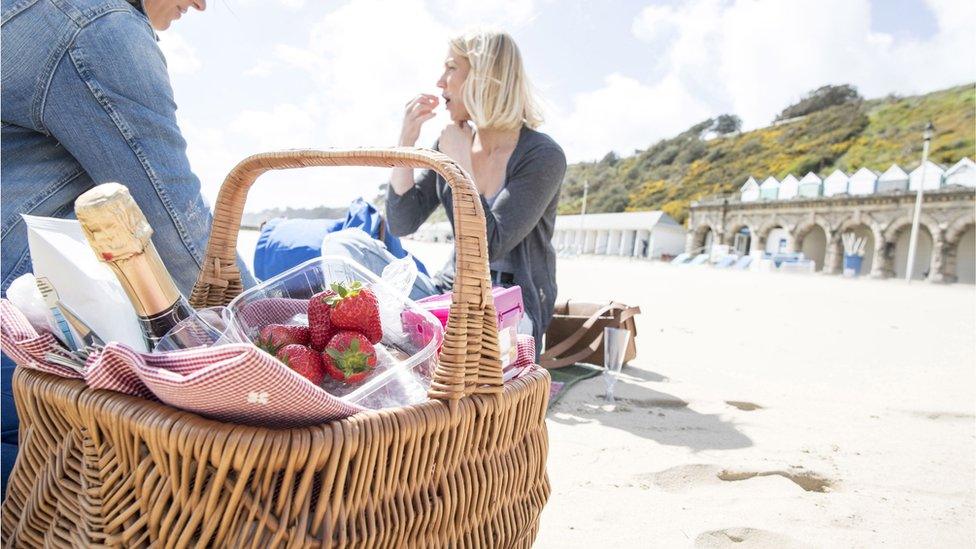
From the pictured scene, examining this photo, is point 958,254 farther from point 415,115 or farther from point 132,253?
point 132,253

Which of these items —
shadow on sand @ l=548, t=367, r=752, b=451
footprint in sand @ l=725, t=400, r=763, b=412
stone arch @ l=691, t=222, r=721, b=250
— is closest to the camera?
shadow on sand @ l=548, t=367, r=752, b=451

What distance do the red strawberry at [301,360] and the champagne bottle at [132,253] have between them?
141 mm

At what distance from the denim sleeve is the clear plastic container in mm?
218

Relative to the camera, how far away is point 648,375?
288 centimetres

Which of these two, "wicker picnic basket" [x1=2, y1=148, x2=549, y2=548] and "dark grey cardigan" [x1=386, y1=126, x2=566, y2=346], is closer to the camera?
"wicker picnic basket" [x1=2, y1=148, x2=549, y2=548]

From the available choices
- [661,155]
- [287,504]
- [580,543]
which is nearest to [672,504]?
[580,543]

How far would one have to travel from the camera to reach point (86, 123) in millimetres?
943

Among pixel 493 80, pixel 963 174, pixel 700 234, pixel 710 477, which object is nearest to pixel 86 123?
pixel 493 80

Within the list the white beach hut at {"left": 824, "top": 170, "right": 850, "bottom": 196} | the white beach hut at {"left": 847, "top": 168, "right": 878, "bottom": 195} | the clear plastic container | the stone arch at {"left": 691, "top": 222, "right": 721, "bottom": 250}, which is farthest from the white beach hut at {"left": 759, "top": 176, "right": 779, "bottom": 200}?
the clear plastic container

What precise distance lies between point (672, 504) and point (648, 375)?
162 centimetres

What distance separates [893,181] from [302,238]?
3332cm

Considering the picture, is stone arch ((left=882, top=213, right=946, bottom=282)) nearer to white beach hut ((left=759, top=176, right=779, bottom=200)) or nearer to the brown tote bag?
white beach hut ((left=759, top=176, right=779, bottom=200))

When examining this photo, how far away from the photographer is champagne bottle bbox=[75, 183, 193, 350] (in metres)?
0.56

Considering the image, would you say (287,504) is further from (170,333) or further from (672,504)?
(672,504)
